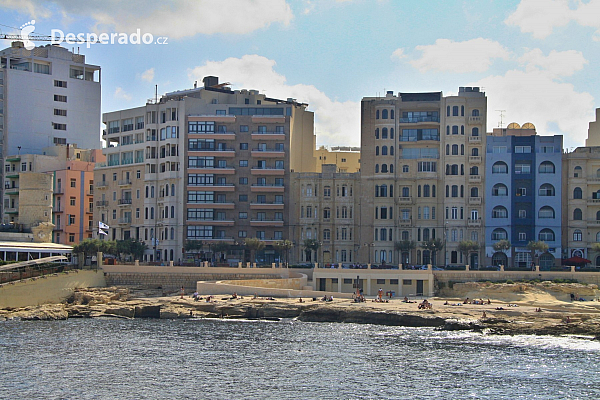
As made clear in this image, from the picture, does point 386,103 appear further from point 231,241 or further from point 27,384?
point 27,384

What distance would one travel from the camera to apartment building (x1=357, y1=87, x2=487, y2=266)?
4493 inches

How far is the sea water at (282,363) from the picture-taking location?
51656mm

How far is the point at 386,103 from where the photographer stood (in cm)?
11588

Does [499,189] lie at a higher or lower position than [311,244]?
higher

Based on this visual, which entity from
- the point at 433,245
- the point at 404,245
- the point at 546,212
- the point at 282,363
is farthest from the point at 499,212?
the point at 282,363

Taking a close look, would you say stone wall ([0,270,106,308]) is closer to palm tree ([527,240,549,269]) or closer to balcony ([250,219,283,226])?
balcony ([250,219,283,226])

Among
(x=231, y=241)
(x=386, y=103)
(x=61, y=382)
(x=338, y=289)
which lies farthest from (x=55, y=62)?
(x=61, y=382)

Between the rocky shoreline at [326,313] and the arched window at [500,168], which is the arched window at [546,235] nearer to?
the arched window at [500,168]

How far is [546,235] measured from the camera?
367 ft

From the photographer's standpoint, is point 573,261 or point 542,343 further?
point 573,261

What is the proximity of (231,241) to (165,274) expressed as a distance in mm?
23256

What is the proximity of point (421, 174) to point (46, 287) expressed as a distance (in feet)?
173

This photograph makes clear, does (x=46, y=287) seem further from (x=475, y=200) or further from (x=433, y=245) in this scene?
(x=475, y=200)

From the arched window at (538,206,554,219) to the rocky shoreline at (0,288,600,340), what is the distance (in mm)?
31252
